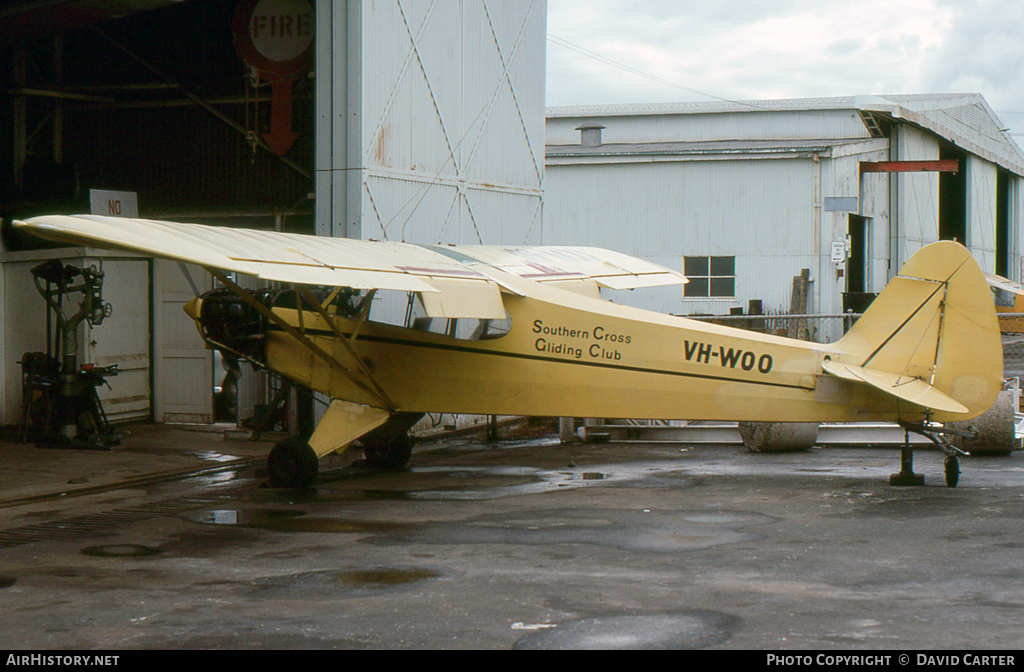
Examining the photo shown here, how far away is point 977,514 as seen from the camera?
875 cm

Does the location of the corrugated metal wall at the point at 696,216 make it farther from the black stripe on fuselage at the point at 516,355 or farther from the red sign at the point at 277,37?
the black stripe on fuselage at the point at 516,355

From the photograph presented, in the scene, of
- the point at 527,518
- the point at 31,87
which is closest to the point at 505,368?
the point at 527,518

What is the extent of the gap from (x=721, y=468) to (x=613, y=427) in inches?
110

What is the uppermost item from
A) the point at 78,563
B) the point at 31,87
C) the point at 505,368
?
the point at 31,87

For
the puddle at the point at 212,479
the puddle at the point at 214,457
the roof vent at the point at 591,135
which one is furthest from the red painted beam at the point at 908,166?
the puddle at the point at 212,479

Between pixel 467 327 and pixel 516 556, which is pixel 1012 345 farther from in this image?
pixel 516 556

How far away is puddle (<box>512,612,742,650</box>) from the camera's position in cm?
534

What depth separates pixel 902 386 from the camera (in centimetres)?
983

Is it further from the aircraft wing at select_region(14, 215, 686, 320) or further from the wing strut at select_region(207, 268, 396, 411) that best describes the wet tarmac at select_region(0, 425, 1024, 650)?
the aircraft wing at select_region(14, 215, 686, 320)

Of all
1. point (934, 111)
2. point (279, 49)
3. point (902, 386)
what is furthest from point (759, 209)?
point (902, 386)

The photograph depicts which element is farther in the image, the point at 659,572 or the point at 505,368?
the point at 505,368

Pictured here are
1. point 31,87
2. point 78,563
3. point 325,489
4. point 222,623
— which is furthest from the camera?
point 31,87

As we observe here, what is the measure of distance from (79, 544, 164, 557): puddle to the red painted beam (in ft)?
84.5
